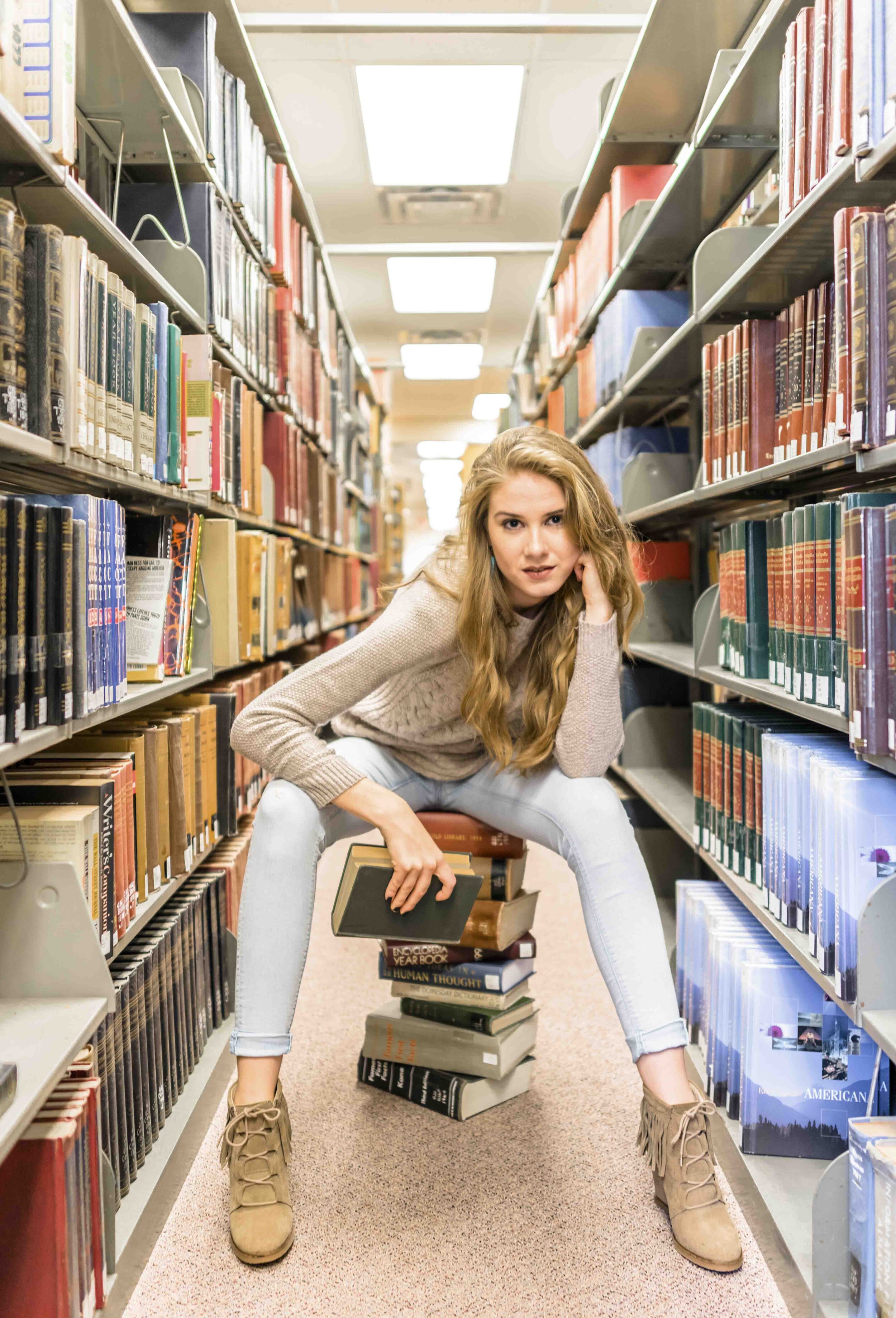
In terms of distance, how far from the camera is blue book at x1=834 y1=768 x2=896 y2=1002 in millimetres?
1145

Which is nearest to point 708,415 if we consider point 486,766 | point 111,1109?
point 486,766

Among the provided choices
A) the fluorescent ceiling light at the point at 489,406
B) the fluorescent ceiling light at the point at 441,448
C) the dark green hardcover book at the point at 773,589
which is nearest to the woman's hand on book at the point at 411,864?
the dark green hardcover book at the point at 773,589

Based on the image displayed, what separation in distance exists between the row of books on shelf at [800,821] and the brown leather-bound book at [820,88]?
75cm

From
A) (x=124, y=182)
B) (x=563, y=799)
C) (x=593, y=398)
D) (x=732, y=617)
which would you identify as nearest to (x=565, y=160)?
(x=593, y=398)

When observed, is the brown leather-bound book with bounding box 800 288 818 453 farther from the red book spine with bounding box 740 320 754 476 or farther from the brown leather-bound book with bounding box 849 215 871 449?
the brown leather-bound book with bounding box 849 215 871 449

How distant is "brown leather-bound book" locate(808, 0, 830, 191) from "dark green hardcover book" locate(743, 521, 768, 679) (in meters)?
0.54

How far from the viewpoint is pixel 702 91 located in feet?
8.14

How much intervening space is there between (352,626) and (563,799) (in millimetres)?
5216

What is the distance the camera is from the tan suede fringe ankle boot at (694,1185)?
1.19m

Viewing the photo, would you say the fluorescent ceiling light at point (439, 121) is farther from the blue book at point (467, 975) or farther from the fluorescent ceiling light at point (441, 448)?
the fluorescent ceiling light at point (441, 448)

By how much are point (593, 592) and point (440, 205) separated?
3.92 meters

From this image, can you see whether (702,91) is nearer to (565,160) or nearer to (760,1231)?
(565,160)

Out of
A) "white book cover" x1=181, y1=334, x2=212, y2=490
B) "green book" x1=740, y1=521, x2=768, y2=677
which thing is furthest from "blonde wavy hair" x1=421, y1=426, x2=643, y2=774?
"white book cover" x1=181, y1=334, x2=212, y2=490

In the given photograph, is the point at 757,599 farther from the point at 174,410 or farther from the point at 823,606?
the point at 174,410
